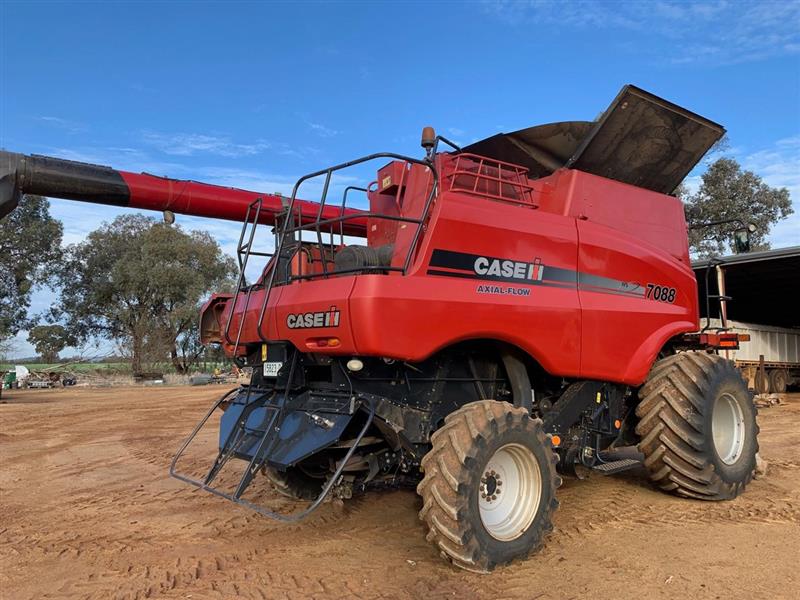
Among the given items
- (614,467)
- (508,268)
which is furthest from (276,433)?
(614,467)

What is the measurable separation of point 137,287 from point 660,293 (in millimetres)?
34443

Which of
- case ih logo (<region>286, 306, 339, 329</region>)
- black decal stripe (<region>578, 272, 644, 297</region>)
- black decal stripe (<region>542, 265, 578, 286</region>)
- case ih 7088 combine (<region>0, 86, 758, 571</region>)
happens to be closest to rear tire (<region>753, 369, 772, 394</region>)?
case ih 7088 combine (<region>0, 86, 758, 571</region>)

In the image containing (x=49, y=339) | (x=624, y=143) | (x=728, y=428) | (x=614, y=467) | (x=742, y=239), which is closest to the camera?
(x=614, y=467)

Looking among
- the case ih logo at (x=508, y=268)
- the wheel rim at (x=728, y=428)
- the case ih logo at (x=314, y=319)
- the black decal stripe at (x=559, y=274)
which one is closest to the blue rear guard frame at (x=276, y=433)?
the case ih logo at (x=314, y=319)

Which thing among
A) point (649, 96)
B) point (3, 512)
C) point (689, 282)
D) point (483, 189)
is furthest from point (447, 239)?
point (3, 512)

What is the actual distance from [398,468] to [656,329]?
2620mm

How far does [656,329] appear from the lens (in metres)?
5.54

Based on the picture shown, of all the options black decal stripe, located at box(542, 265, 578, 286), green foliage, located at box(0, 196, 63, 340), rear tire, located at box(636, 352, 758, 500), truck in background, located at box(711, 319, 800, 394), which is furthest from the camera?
green foliage, located at box(0, 196, 63, 340)

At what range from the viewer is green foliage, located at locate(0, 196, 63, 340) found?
94.1 feet

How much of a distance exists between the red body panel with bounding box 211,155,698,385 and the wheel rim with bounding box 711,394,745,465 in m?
0.79

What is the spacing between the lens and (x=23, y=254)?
2923 cm

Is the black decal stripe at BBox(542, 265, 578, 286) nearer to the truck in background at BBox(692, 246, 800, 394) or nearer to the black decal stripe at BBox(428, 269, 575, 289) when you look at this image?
the black decal stripe at BBox(428, 269, 575, 289)

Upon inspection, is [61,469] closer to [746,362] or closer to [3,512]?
[3,512]

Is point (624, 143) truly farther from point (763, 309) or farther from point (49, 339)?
point (49, 339)
